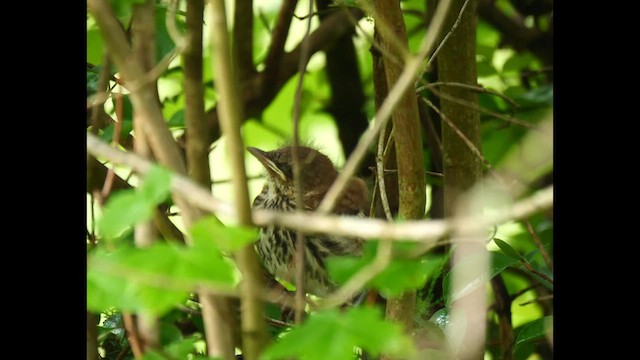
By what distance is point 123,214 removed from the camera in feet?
3.84

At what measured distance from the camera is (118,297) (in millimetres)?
1178

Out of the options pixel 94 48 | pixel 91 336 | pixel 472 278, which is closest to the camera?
pixel 91 336

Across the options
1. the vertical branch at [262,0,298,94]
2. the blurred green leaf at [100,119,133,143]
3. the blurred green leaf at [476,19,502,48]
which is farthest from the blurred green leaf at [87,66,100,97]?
the blurred green leaf at [476,19,502,48]

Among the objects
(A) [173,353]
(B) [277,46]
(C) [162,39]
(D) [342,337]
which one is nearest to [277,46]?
(B) [277,46]

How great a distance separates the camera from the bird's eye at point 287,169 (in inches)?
140

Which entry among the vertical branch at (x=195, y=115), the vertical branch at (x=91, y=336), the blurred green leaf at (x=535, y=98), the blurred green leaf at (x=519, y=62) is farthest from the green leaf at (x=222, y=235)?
the blurred green leaf at (x=519, y=62)

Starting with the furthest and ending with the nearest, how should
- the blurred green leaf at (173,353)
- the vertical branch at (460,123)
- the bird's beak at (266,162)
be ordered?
1. the bird's beak at (266,162)
2. the vertical branch at (460,123)
3. the blurred green leaf at (173,353)

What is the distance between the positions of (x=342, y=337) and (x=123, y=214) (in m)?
0.32

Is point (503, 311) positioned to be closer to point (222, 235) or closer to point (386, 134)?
point (386, 134)

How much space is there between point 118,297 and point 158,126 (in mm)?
271

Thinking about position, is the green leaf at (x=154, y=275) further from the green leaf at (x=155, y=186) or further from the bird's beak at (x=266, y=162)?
the bird's beak at (x=266, y=162)

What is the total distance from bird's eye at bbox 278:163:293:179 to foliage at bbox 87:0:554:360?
11cm
